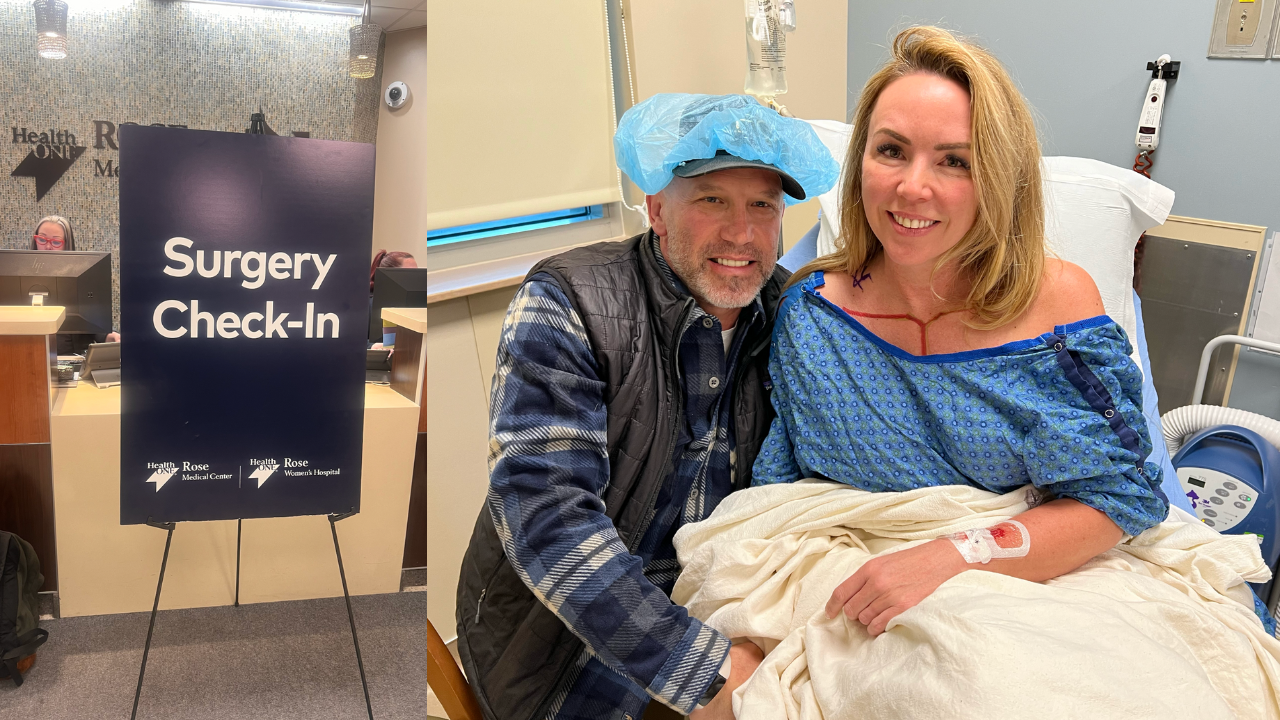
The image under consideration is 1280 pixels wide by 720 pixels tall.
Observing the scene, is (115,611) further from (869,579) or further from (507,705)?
(869,579)

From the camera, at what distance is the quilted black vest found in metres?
1.34

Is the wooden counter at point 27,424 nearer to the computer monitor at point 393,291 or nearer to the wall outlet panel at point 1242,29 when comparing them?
the computer monitor at point 393,291

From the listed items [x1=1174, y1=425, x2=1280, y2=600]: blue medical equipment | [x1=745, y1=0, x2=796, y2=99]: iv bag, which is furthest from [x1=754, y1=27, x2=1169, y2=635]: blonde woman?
[x1=745, y1=0, x2=796, y2=99]: iv bag

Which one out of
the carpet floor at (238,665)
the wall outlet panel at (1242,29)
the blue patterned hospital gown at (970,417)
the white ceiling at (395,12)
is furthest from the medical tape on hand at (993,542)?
the wall outlet panel at (1242,29)

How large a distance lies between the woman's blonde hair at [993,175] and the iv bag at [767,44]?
2.85ft

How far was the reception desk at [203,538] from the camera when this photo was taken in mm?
1023

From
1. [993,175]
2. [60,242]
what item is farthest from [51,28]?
[993,175]

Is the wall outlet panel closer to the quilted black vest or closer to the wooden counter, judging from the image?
the quilted black vest

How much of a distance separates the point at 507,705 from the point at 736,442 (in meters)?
0.58

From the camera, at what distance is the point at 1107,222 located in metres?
1.99

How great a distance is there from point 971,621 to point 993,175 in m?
0.74

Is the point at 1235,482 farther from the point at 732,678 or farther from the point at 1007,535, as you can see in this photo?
the point at 732,678

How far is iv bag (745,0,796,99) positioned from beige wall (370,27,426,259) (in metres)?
1.32

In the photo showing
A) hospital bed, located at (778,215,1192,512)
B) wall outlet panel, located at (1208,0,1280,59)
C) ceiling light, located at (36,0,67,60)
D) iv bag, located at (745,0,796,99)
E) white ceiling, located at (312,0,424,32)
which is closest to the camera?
ceiling light, located at (36,0,67,60)
